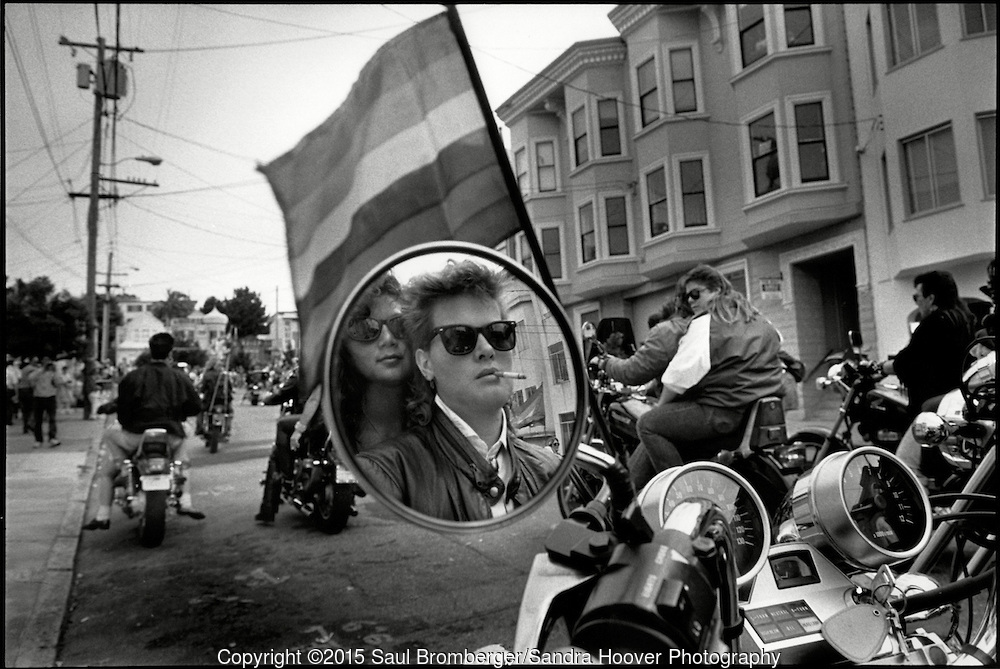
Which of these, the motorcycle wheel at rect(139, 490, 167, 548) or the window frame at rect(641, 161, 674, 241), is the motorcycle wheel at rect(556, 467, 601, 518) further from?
the motorcycle wheel at rect(139, 490, 167, 548)

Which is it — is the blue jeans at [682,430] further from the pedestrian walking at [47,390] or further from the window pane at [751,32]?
the pedestrian walking at [47,390]

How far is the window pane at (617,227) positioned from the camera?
136 cm

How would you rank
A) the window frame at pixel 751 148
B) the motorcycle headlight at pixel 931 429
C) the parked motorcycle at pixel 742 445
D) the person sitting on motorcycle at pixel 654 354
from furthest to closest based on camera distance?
the motorcycle headlight at pixel 931 429, the window frame at pixel 751 148, the person sitting on motorcycle at pixel 654 354, the parked motorcycle at pixel 742 445

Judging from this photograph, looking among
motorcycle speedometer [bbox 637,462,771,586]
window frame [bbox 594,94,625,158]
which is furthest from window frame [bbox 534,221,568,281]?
motorcycle speedometer [bbox 637,462,771,586]

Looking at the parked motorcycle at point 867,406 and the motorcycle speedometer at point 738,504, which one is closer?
the motorcycle speedometer at point 738,504

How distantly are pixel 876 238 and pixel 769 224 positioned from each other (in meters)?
0.74

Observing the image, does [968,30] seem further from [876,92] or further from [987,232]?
[987,232]

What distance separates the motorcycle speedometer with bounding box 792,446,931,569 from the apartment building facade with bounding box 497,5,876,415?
0.42 meters

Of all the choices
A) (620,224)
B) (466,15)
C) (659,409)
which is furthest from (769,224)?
(466,15)

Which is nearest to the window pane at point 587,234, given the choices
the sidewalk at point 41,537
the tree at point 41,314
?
the tree at point 41,314

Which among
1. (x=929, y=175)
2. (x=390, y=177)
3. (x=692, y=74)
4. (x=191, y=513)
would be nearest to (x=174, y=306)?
(x=390, y=177)

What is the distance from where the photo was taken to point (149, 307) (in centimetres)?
157

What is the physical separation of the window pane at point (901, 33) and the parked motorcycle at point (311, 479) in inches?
72.0

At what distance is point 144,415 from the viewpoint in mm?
4496
